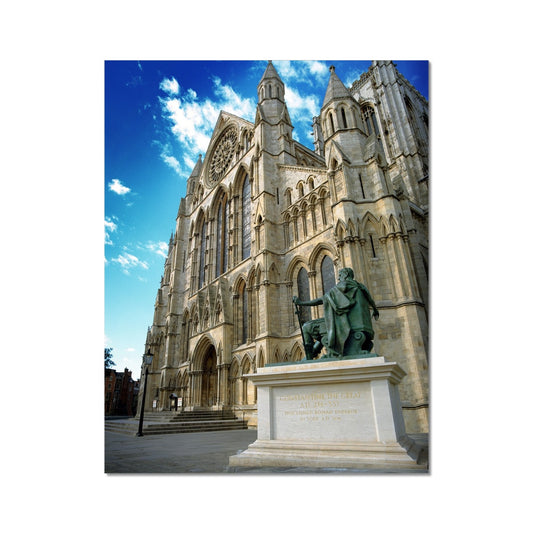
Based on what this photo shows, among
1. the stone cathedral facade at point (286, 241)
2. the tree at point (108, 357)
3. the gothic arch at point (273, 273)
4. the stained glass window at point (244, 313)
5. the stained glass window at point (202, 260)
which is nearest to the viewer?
the tree at point (108, 357)

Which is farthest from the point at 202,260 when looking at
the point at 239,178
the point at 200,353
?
the point at 200,353

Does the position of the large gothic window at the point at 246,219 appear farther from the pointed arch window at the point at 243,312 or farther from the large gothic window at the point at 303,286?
the large gothic window at the point at 303,286

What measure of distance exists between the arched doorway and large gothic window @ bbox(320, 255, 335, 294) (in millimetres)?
10204

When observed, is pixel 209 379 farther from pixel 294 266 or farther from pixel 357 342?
pixel 357 342

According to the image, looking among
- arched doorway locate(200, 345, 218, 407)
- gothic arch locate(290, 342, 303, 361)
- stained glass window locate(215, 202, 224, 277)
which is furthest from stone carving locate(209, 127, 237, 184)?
gothic arch locate(290, 342, 303, 361)

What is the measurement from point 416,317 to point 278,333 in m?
7.12

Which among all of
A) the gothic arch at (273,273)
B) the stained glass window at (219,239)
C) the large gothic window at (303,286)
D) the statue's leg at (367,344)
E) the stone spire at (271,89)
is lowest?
the statue's leg at (367,344)

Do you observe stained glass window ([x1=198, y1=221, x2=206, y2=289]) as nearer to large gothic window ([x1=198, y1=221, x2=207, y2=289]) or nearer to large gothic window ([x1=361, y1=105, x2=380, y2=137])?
large gothic window ([x1=198, y1=221, x2=207, y2=289])

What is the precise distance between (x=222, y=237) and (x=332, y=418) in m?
21.4

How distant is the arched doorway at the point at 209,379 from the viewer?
20.7m

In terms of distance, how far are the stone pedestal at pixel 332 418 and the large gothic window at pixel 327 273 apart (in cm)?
995

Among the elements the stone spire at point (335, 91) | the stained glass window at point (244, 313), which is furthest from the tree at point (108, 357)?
the stone spire at point (335, 91)

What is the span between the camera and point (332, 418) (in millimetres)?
4492
